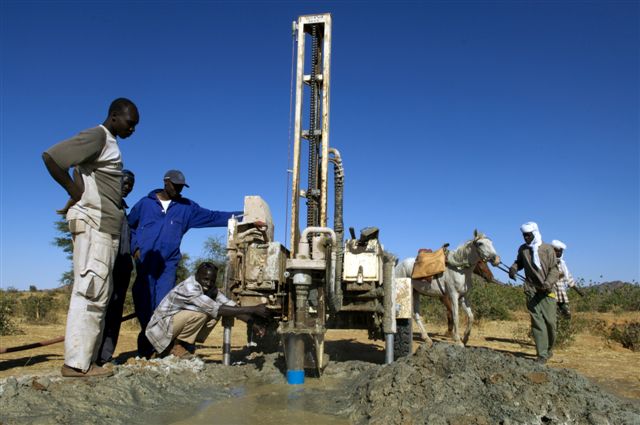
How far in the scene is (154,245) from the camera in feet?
18.5

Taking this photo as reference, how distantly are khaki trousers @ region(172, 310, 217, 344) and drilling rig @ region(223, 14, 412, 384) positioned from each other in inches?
10.3

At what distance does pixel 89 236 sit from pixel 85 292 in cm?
43

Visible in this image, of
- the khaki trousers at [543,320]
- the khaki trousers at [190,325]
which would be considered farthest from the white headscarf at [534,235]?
the khaki trousers at [190,325]

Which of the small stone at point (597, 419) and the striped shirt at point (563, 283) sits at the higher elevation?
the striped shirt at point (563, 283)

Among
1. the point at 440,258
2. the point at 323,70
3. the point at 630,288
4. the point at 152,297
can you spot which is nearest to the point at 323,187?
the point at 323,70

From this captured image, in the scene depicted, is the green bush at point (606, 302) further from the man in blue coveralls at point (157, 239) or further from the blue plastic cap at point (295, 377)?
the man in blue coveralls at point (157, 239)

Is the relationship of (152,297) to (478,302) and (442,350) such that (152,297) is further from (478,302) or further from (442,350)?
(478,302)

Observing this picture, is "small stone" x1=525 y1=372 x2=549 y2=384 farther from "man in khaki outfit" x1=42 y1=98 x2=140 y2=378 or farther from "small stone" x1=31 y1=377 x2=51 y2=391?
"small stone" x1=31 y1=377 x2=51 y2=391

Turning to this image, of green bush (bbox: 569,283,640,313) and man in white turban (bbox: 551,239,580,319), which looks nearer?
man in white turban (bbox: 551,239,580,319)

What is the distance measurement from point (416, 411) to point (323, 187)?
124 inches

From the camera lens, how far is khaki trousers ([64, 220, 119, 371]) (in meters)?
3.72

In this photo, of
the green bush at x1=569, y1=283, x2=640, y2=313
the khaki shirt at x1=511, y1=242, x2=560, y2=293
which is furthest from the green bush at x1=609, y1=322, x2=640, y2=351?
the green bush at x1=569, y1=283, x2=640, y2=313

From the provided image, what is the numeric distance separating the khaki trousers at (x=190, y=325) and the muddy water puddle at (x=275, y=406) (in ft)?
2.86

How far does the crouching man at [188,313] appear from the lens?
5.08 meters
